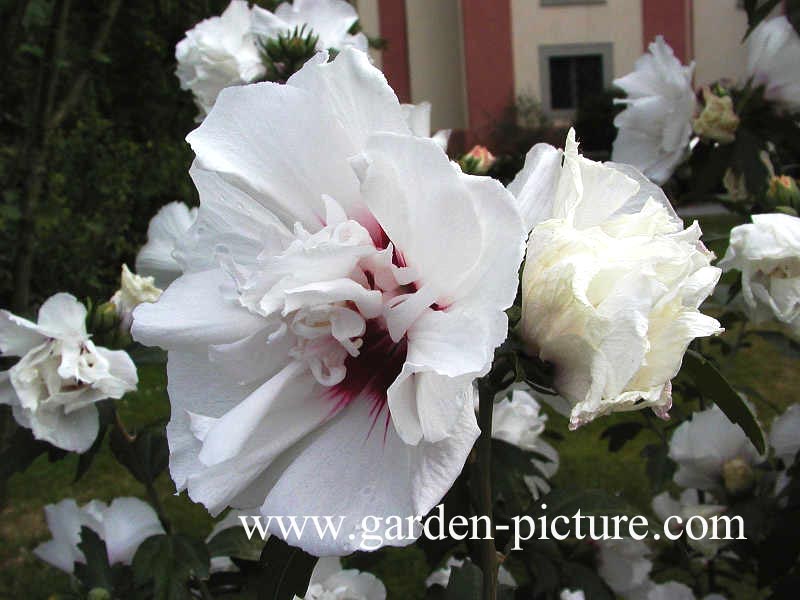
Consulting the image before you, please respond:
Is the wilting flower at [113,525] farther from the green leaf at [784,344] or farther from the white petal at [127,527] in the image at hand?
the green leaf at [784,344]

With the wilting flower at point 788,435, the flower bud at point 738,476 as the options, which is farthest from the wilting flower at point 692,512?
the wilting flower at point 788,435

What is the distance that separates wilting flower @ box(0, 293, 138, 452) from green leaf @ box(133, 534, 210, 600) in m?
0.21

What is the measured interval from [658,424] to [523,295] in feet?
7.13

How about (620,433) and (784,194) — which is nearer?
(784,194)

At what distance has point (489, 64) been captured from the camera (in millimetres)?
17531

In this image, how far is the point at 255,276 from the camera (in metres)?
0.59

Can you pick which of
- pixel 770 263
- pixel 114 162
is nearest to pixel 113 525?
pixel 770 263

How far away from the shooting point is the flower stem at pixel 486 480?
692 millimetres

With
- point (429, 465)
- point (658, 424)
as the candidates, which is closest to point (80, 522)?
point (429, 465)

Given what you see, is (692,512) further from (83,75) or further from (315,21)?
(83,75)

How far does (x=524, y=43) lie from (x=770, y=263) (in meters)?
17.4

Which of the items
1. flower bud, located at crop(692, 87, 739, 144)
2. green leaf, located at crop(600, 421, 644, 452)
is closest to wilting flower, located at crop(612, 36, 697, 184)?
flower bud, located at crop(692, 87, 739, 144)

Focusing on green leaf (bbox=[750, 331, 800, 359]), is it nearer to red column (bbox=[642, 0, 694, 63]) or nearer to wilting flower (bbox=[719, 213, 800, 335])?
wilting flower (bbox=[719, 213, 800, 335])

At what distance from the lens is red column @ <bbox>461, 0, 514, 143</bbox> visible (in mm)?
17328
